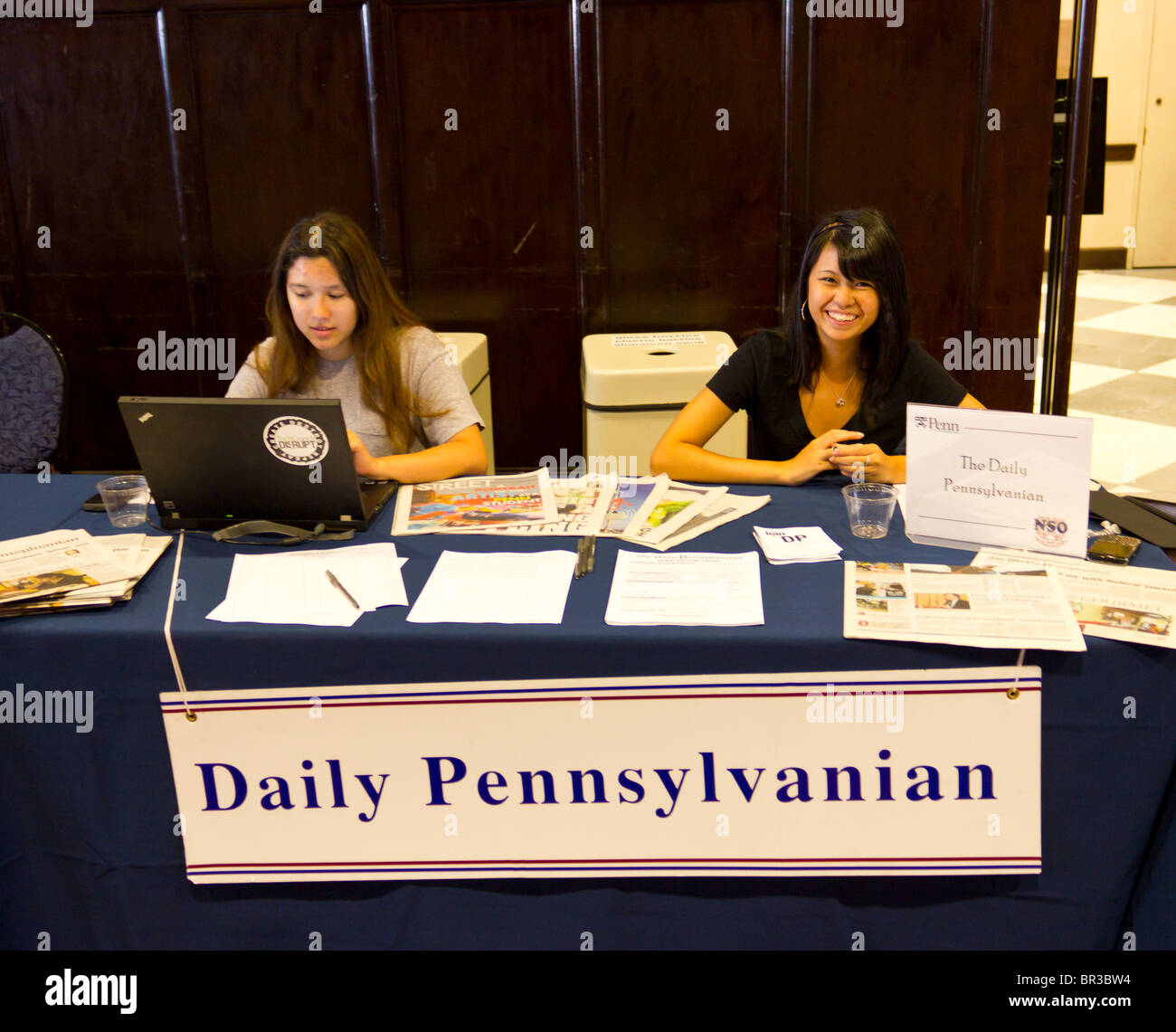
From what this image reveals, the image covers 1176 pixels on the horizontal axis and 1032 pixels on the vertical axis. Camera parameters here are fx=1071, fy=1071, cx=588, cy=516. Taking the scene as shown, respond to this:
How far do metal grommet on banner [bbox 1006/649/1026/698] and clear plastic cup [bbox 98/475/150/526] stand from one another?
1.54 m

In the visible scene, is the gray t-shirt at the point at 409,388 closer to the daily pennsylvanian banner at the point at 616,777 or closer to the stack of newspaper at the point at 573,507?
the stack of newspaper at the point at 573,507

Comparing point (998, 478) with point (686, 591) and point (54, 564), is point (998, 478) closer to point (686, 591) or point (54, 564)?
point (686, 591)

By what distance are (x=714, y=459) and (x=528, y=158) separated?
190 cm

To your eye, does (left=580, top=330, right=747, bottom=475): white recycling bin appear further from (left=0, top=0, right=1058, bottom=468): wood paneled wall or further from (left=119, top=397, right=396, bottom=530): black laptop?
(left=119, top=397, right=396, bottom=530): black laptop

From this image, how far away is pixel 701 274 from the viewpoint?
3.86m

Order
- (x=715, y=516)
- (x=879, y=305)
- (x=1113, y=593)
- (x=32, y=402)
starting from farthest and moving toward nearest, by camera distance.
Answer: (x=32, y=402)
(x=879, y=305)
(x=715, y=516)
(x=1113, y=593)

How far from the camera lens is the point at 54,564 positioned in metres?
1.79

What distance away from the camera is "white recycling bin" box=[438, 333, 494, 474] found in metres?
3.50

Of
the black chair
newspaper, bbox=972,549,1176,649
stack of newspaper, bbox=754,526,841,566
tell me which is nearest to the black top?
stack of newspaper, bbox=754,526,841,566

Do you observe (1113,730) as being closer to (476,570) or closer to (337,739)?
(476,570)

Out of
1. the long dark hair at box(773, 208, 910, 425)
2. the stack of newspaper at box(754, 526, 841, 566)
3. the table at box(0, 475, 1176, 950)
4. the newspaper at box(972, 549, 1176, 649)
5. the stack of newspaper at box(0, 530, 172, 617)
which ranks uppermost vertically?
the long dark hair at box(773, 208, 910, 425)

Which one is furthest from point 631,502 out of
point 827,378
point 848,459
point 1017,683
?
point 1017,683

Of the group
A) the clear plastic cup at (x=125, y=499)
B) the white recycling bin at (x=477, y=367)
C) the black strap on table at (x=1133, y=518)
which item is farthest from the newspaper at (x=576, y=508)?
the white recycling bin at (x=477, y=367)

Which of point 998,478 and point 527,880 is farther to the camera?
point 998,478
